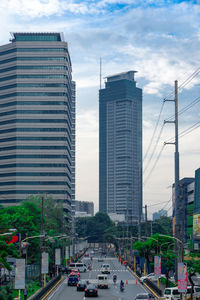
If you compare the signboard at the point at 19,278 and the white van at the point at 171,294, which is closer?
the signboard at the point at 19,278

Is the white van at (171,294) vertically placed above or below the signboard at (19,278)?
below

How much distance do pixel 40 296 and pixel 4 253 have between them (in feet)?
39.8

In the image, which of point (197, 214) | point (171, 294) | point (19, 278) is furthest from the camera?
point (197, 214)

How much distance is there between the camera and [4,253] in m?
50.4

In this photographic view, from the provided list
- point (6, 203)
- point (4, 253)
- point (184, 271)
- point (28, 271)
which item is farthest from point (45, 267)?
point (6, 203)

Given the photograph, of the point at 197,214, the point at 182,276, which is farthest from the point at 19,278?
the point at 197,214

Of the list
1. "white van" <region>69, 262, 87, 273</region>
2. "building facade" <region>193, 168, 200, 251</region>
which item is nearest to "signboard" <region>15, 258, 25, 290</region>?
"white van" <region>69, 262, 87, 273</region>

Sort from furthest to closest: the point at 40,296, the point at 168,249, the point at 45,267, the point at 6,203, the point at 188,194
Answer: the point at 6,203 → the point at 188,194 → the point at 168,249 → the point at 45,267 → the point at 40,296

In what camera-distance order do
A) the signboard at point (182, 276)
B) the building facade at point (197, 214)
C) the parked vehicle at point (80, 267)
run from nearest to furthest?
Result: the signboard at point (182, 276) < the parked vehicle at point (80, 267) < the building facade at point (197, 214)

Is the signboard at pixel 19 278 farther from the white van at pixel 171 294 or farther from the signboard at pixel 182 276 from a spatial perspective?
the white van at pixel 171 294

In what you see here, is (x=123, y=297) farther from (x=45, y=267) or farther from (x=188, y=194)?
(x=188, y=194)

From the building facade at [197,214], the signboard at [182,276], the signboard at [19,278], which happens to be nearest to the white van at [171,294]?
the signboard at [182,276]

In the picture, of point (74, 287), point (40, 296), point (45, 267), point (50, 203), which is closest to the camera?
point (40, 296)

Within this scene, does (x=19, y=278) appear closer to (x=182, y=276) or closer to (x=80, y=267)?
(x=182, y=276)
